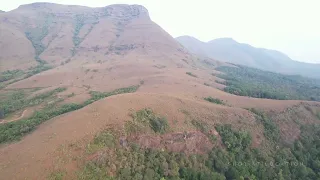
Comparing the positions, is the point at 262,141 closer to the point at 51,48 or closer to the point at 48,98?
the point at 48,98

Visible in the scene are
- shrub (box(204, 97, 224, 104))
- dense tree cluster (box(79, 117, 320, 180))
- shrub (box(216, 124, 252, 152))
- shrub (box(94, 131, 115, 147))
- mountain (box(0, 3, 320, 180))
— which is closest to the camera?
mountain (box(0, 3, 320, 180))

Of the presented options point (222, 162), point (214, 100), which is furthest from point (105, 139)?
point (214, 100)

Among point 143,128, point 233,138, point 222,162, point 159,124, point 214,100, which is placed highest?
point 159,124

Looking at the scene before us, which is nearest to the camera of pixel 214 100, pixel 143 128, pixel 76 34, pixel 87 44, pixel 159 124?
pixel 143 128

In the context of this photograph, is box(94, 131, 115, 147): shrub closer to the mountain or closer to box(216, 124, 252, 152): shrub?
the mountain

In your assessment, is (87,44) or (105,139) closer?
(105,139)

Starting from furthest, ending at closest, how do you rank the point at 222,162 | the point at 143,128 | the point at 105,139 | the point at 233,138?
1. the point at 233,138
2. the point at 222,162
3. the point at 143,128
4. the point at 105,139

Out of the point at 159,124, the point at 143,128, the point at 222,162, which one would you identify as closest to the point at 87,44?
the point at 159,124

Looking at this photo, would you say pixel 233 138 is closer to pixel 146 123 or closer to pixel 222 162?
pixel 222 162

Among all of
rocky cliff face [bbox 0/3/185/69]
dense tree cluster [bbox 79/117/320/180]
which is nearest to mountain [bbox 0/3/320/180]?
dense tree cluster [bbox 79/117/320/180]

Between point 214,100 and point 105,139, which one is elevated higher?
point 105,139

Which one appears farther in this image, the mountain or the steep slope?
the steep slope
